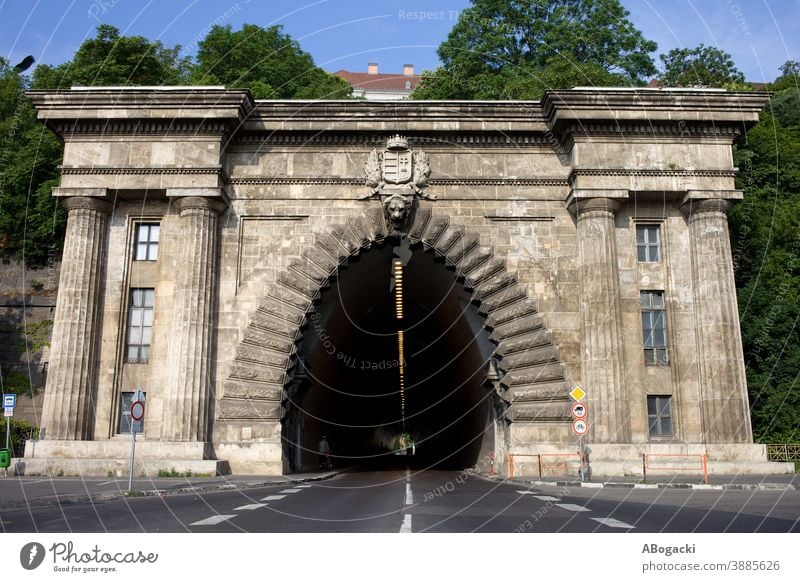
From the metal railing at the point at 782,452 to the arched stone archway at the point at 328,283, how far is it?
1168 centimetres

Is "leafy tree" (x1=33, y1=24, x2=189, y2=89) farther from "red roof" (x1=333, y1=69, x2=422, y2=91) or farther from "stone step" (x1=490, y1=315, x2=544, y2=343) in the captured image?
"red roof" (x1=333, y1=69, x2=422, y2=91)

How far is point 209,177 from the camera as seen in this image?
86.5 feet

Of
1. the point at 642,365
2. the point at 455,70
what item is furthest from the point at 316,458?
the point at 455,70

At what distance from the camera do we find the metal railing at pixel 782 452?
3167cm

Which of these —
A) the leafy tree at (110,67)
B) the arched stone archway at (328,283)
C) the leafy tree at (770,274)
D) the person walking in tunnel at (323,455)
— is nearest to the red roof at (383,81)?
the leafy tree at (110,67)

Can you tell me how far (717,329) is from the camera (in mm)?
25578

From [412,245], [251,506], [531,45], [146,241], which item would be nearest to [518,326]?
[412,245]

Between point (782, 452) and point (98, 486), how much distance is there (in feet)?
84.3

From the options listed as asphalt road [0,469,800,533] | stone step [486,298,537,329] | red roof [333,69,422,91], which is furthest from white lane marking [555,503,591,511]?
red roof [333,69,422,91]

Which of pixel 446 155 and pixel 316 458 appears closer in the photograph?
pixel 446 155

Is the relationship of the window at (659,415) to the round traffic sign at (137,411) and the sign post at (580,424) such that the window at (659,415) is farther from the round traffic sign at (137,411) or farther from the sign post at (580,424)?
the round traffic sign at (137,411)

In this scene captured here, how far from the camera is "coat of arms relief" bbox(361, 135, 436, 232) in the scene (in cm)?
2700
